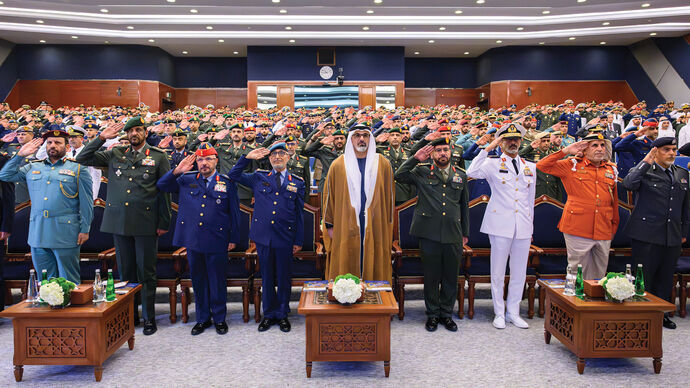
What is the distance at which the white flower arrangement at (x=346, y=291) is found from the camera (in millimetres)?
2807

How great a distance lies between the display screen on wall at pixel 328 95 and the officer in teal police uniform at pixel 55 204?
13.9 m

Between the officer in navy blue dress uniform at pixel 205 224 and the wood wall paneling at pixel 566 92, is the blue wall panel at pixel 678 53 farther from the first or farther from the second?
the officer in navy blue dress uniform at pixel 205 224

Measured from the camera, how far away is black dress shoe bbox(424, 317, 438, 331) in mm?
3611

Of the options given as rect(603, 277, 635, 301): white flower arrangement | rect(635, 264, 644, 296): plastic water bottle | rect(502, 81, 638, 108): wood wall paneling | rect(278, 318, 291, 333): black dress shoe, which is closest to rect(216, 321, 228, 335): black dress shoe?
rect(278, 318, 291, 333): black dress shoe

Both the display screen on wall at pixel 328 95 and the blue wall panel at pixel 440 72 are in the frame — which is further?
the blue wall panel at pixel 440 72

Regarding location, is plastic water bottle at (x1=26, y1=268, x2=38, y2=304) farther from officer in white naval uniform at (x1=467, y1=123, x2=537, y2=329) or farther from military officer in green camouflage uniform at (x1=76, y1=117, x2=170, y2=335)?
officer in white naval uniform at (x1=467, y1=123, x2=537, y2=329)

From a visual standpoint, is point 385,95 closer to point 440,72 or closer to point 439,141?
point 440,72

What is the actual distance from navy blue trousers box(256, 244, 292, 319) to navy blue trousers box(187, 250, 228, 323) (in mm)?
309

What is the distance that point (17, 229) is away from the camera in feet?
13.0

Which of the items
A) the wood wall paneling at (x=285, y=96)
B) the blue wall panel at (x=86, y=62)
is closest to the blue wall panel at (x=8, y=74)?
the blue wall panel at (x=86, y=62)

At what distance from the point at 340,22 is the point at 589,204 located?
1122 cm

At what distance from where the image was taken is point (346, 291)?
9.25 feet

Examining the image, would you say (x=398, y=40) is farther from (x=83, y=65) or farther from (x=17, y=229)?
(x=17, y=229)

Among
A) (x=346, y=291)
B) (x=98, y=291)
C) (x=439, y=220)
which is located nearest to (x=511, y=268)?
(x=439, y=220)
